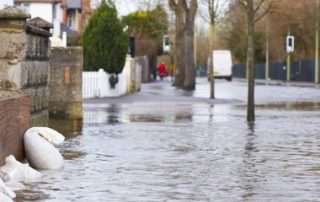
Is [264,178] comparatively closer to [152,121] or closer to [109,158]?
[109,158]

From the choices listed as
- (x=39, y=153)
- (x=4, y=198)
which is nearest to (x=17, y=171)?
(x=39, y=153)

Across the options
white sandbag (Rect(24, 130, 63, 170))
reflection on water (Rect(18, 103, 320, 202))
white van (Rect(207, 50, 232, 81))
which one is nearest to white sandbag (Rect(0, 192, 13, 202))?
reflection on water (Rect(18, 103, 320, 202))

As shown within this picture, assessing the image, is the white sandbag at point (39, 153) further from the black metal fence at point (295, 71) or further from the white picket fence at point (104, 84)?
the black metal fence at point (295, 71)

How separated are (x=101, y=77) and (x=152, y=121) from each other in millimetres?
15016

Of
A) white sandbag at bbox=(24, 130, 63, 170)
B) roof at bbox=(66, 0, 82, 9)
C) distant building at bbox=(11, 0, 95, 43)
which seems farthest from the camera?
roof at bbox=(66, 0, 82, 9)

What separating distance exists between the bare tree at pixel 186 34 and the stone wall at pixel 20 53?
1399 inches

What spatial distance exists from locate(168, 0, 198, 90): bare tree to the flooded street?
93.4ft

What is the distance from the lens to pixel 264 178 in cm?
1270

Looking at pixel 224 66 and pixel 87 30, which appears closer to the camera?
pixel 87 30

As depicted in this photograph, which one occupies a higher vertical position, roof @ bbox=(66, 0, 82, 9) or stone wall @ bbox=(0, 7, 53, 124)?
roof @ bbox=(66, 0, 82, 9)

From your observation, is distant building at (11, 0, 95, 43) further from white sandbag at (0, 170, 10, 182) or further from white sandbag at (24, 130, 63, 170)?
white sandbag at (0, 170, 10, 182)

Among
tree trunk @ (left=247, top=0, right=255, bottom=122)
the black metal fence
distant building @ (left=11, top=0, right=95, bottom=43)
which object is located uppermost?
distant building @ (left=11, top=0, right=95, bottom=43)

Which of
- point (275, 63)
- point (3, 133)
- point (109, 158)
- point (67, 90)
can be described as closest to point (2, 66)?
point (109, 158)

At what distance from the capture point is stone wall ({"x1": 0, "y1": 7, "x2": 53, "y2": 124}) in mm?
15703
